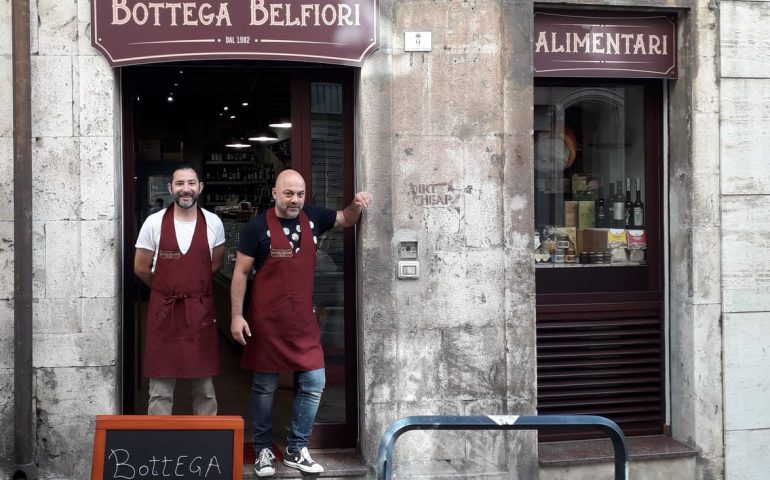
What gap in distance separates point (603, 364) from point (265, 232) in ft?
9.27

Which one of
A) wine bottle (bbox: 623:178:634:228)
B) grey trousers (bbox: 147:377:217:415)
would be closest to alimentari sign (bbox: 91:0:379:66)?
grey trousers (bbox: 147:377:217:415)

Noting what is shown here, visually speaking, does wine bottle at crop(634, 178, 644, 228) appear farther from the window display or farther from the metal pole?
the metal pole

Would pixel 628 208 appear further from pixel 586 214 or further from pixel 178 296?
pixel 178 296

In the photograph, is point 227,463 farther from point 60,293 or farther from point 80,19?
point 80,19

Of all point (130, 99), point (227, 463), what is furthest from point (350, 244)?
point (227, 463)

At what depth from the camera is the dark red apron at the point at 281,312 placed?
6.01 metres

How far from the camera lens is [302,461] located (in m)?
6.16

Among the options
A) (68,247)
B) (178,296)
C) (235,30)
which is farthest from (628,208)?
(68,247)

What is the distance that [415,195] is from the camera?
21.0 ft

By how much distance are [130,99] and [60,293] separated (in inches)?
58.0

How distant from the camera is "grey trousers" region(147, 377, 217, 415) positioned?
5.97 meters

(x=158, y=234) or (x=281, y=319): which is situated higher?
(x=158, y=234)

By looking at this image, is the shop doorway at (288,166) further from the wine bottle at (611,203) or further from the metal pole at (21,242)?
the wine bottle at (611,203)

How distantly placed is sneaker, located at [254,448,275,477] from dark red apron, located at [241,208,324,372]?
0.56 m
